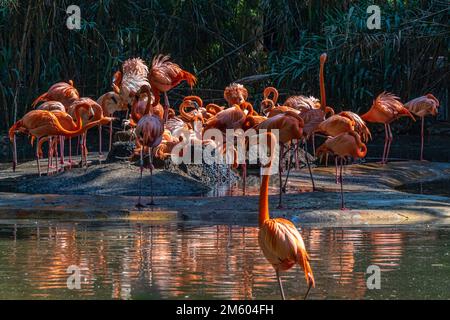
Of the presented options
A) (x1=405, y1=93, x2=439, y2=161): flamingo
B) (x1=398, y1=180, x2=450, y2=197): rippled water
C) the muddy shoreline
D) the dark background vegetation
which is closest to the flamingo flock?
(x1=405, y1=93, x2=439, y2=161): flamingo

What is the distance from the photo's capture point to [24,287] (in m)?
6.37

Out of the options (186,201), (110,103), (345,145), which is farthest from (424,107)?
(186,201)

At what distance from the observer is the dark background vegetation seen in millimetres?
17109

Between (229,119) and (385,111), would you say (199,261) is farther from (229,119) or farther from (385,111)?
(385,111)

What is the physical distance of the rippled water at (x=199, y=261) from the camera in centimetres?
629

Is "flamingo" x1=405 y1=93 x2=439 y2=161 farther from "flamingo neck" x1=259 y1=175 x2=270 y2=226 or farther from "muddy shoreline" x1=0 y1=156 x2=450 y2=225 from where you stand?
"flamingo neck" x1=259 y1=175 x2=270 y2=226

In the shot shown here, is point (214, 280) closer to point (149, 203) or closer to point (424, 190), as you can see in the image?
point (149, 203)

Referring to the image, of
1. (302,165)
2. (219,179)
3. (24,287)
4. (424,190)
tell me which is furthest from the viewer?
(302,165)

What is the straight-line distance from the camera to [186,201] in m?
10.2

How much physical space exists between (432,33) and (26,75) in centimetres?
650

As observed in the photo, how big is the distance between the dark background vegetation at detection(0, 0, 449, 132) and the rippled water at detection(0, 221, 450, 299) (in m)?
8.30

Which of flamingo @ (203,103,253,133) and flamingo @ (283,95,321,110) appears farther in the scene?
flamingo @ (283,95,321,110)

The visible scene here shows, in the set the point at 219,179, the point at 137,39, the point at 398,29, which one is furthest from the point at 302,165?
the point at 137,39

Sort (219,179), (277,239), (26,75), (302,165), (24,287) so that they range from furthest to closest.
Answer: (26,75) → (302,165) → (219,179) → (24,287) → (277,239)
